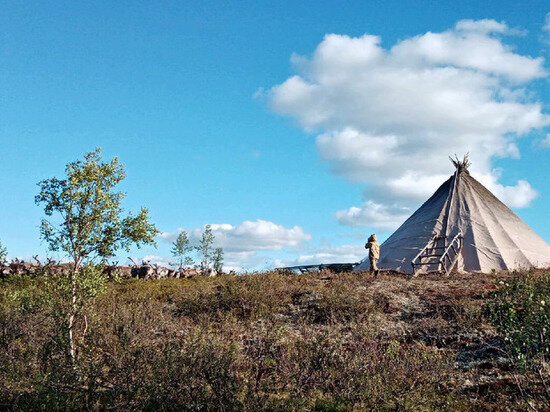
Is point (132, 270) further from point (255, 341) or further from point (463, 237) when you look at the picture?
point (463, 237)

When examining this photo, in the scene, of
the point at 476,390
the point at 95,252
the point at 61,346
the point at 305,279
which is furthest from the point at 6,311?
the point at 476,390

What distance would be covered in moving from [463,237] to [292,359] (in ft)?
57.9

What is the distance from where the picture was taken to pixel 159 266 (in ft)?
84.4

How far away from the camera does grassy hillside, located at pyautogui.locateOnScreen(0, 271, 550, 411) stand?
8125 mm

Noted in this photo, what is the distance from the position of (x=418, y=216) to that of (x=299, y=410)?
21.1 m

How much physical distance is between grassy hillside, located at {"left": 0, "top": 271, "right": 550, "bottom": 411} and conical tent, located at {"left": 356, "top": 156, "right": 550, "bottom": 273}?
8.83 meters

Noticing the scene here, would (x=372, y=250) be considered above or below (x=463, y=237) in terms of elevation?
below

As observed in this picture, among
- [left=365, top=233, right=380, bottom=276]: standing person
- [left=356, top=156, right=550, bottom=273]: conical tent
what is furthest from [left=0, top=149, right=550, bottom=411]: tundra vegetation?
[left=356, top=156, right=550, bottom=273]: conical tent

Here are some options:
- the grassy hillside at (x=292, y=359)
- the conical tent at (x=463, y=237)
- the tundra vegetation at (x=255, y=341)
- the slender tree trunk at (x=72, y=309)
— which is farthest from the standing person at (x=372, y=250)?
the slender tree trunk at (x=72, y=309)

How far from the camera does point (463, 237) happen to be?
958 inches

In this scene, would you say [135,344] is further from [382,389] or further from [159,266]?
[159,266]

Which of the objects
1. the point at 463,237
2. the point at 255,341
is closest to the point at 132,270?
the point at 255,341

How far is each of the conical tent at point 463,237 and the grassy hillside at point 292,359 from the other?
8.83 meters

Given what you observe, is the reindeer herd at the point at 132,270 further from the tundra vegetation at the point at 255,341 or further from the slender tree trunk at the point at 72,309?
the slender tree trunk at the point at 72,309
